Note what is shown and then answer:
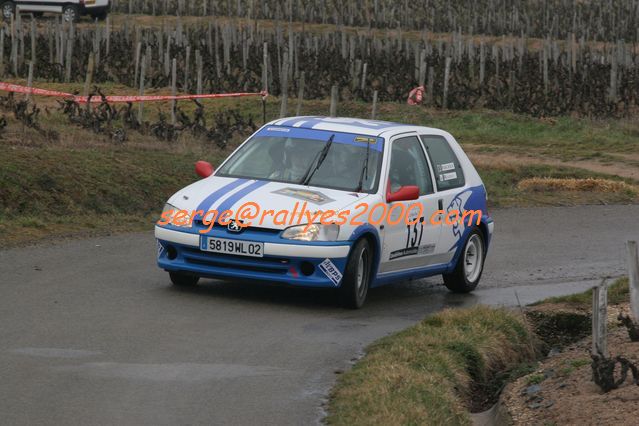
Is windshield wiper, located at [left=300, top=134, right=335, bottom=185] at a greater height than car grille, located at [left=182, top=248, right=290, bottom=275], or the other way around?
windshield wiper, located at [left=300, top=134, right=335, bottom=185]

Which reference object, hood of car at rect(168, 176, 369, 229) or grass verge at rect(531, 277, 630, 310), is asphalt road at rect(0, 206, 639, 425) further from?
hood of car at rect(168, 176, 369, 229)

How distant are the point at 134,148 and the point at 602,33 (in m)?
42.2

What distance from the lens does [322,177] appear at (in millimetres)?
12859

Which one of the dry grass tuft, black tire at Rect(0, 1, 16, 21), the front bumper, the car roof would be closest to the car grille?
the front bumper

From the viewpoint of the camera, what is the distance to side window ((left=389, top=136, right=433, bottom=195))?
1317 centimetres

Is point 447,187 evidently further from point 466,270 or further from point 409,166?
point 466,270

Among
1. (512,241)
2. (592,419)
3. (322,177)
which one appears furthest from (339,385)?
(512,241)

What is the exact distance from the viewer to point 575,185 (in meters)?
24.8

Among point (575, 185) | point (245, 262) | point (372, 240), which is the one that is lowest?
point (575, 185)

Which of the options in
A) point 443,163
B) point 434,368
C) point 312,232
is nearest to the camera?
point 434,368

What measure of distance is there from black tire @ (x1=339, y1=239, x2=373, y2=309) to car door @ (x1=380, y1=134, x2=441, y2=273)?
0.72 feet

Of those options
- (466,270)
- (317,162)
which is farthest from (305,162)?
(466,270)

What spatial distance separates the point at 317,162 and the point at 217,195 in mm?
1156

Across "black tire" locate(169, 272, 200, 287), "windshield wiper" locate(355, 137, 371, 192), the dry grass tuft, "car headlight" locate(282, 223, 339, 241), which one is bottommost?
the dry grass tuft
